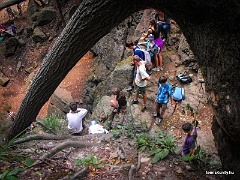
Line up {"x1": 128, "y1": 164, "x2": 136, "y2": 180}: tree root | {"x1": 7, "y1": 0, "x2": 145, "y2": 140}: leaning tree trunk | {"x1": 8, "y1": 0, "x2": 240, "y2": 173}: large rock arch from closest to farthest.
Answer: {"x1": 8, "y1": 0, "x2": 240, "y2": 173}: large rock arch, {"x1": 7, "y1": 0, "x2": 145, "y2": 140}: leaning tree trunk, {"x1": 128, "y1": 164, "x2": 136, "y2": 180}: tree root

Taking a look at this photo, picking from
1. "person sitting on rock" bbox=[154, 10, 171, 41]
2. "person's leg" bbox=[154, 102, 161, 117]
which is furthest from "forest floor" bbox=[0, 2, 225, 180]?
"person sitting on rock" bbox=[154, 10, 171, 41]

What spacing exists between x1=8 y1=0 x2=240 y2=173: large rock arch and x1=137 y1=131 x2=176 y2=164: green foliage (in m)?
1.23

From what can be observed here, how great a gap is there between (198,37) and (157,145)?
2.33 meters

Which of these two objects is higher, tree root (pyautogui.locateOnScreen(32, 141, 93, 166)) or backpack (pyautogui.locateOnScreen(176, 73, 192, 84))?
backpack (pyautogui.locateOnScreen(176, 73, 192, 84))

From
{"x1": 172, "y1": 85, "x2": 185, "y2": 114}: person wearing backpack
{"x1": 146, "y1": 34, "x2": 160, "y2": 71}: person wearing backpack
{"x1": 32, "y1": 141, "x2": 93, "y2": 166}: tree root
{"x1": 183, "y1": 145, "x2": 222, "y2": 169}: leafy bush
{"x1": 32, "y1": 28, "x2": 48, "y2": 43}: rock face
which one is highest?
{"x1": 32, "y1": 28, "x2": 48, "y2": 43}: rock face

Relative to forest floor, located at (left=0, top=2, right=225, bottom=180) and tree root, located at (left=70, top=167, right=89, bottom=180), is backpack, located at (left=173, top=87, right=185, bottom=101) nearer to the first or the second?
forest floor, located at (left=0, top=2, right=225, bottom=180)

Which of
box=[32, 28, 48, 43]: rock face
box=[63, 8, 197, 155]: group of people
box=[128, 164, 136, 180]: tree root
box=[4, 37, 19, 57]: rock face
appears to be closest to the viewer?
box=[128, 164, 136, 180]: tree root

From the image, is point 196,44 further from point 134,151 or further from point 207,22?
point 134,151

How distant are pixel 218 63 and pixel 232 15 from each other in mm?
590

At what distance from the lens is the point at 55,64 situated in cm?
340

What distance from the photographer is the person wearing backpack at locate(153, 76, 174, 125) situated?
5816 millimetres

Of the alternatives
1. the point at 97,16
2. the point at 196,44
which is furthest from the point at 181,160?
the point at 97,16

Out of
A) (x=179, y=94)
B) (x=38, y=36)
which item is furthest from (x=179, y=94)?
(x=38, y=36)

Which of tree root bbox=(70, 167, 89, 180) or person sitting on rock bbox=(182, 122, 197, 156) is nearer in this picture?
tree root bbox=(70, 167, 89, 180)
